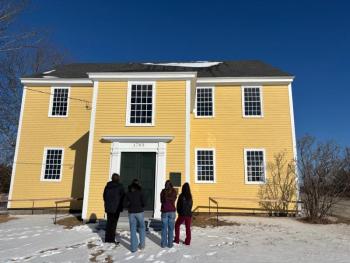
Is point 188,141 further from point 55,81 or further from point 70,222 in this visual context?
point 55,81

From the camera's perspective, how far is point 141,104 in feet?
42.2

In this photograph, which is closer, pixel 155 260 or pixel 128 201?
pixel 155 260

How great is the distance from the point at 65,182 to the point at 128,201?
9.57 meters

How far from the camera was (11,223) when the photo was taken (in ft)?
38.4

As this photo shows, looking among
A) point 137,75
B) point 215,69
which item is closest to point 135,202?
point 137,75

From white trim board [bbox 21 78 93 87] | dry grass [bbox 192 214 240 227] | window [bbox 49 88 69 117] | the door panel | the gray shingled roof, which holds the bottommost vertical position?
dry grass [bbox 192 214 240 227]

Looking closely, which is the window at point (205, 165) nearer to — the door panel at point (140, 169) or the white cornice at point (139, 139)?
the white cornice at point (139, 139)

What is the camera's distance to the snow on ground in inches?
265

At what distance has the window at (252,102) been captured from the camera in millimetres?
16078

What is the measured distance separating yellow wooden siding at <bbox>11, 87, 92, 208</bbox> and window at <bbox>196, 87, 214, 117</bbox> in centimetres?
617

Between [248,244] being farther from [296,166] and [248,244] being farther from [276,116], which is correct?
[276,116]

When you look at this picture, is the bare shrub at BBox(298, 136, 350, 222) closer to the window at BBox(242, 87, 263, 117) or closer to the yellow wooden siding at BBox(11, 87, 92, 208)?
the window at BBox(242, 87, 263, 117)

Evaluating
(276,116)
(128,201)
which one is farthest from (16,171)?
(276,116)

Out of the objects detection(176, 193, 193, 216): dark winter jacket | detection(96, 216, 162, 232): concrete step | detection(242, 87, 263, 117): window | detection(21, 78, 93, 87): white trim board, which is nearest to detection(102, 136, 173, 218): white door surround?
detection(96, 216, 162, 232): concrete step
